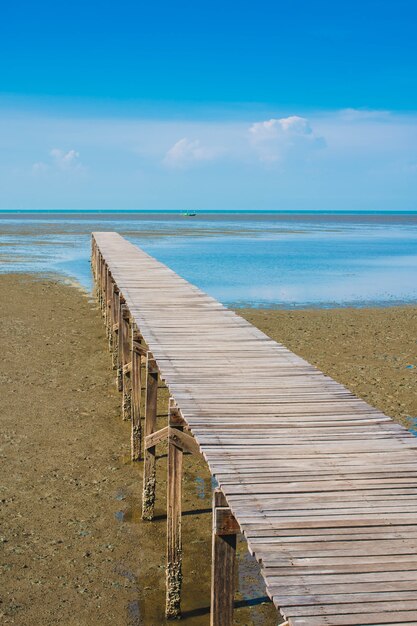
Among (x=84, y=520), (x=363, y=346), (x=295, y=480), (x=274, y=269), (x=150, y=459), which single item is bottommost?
(x=84, y=520)

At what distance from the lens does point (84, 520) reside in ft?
22.0

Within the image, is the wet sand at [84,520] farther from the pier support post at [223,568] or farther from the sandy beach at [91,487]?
the pier support post at [223,568]

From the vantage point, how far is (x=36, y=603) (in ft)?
17.5

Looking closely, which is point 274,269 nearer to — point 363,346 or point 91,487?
point 363,346

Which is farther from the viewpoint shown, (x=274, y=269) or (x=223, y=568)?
(x=274, y=269)

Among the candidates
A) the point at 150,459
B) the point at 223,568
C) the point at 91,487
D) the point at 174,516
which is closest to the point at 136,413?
the point at 91,487

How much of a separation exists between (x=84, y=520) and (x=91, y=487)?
0.78 metres

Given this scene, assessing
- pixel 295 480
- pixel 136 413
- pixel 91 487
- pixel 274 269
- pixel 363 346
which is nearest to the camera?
pixel 295 480

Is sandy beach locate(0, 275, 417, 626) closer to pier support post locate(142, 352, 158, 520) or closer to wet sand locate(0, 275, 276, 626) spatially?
wet sand locate(0, 275, 276, 626)

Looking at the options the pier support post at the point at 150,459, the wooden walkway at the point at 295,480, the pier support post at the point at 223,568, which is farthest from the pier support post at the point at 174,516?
the pier support post at the point at 223,568

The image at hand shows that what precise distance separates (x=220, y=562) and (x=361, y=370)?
894 cm

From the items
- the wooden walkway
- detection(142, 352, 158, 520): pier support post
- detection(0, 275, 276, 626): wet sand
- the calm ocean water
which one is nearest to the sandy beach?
detection(0, 275, 276, 626): wet sand

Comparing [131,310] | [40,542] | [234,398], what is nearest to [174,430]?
[234,398]

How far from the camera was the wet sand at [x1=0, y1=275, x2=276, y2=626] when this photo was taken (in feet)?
17.6
